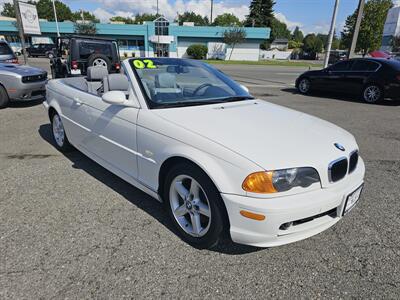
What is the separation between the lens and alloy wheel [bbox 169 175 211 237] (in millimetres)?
2449

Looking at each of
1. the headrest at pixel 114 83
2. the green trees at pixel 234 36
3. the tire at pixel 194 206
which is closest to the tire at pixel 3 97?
the headrest at pixel 114 83

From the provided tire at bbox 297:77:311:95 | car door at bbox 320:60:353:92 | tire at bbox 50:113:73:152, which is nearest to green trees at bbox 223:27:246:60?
tire at bbox 297:77:311:95

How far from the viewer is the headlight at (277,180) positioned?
6.68 ft

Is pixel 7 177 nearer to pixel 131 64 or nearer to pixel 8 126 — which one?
pixel 131 64

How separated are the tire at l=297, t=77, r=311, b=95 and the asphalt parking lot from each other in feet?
27.4

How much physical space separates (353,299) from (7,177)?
13.5 ft

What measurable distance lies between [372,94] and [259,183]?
9.61 m

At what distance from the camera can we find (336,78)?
417 inches

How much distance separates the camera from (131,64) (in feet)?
10.6

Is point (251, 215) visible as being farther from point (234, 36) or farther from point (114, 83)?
point (234, 36)

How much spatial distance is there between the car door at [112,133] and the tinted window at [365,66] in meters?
9.53

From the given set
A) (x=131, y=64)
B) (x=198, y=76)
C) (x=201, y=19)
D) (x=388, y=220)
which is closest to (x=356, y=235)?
(x=388, y=220)

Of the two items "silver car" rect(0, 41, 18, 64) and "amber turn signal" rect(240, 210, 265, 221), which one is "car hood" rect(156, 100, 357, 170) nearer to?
"amber turn signal" rect(240, 210, 265, 221)

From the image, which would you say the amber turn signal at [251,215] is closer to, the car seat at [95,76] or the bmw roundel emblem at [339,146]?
the bmw roundel emblem at [339,146]
